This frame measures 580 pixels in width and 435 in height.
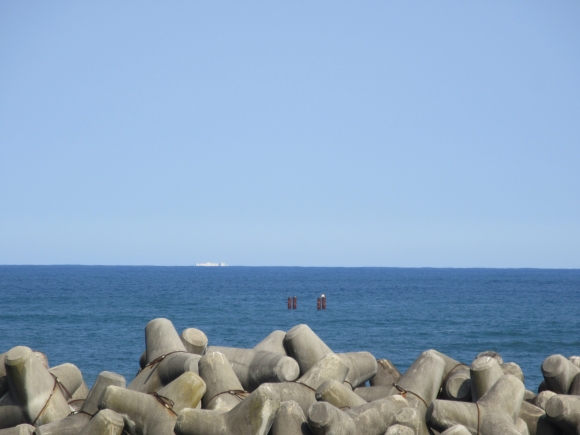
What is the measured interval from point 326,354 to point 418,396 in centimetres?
128

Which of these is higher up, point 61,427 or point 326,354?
point 326,354

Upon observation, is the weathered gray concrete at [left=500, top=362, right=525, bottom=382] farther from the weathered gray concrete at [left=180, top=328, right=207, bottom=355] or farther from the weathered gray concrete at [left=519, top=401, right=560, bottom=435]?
the weathered gray concrete at [left=180, top=328, right=207, bottom=355]

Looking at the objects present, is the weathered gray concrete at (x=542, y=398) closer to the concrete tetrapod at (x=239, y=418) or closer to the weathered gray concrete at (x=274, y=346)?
the weathered gray concrete at (x=274, y=346)

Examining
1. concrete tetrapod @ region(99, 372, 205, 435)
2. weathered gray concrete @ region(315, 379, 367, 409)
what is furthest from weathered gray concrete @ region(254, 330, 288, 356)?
concrete tetrapod @ region(99, 372, 205, 435)

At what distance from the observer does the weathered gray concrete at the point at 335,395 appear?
7.75 m

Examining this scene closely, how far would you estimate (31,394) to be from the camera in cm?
845

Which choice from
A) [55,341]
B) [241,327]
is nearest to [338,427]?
[55,341]

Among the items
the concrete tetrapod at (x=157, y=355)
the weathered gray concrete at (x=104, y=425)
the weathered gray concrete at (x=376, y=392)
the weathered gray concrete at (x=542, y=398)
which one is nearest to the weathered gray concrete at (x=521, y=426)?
the weathered gray concrete at (x=542, y=398)

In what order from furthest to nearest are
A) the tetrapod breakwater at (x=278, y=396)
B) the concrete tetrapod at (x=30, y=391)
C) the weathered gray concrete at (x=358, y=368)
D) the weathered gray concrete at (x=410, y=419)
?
1. the weathered gray concrete at (x=358, y=368)
2. the concrete tetrapod at (x=30, y=391)
3. the weathered gray concrete at (x=410, y=419)
4. the tetrapod breakwater at (x=278, y=396)

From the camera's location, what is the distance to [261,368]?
9070mm

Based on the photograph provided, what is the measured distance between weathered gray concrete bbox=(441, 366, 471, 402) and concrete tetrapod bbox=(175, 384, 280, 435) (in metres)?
2.68

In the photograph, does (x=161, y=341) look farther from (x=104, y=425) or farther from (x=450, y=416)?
(x=450, y=416)

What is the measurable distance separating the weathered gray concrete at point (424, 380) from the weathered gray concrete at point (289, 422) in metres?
1.73

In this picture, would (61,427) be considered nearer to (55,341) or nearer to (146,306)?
(55,341)
